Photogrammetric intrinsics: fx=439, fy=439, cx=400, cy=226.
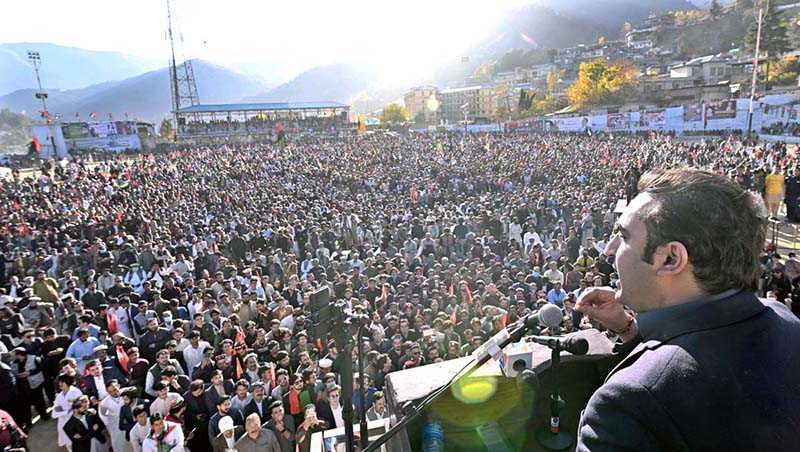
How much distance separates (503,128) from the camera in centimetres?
4594

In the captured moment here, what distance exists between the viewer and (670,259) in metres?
1.16

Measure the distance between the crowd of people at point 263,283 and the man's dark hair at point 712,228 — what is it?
46.5 inches

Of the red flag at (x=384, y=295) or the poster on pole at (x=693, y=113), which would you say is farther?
the poster on pole at (x=693, y=113)

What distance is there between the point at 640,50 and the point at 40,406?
97.0 meters

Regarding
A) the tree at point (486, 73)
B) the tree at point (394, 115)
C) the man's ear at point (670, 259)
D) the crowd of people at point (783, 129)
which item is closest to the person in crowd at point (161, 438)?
the man's ear at point (670, 259)

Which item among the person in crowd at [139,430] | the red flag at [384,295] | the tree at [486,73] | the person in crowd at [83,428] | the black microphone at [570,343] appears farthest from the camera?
the tree at [486,73]

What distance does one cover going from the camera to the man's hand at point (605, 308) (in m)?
1.60

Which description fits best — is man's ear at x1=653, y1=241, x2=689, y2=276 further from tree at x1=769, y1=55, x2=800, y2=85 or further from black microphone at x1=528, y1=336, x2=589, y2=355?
tree at x1=769, y1=55, x2=800, y2=85

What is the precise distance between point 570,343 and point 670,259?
2.81 ft

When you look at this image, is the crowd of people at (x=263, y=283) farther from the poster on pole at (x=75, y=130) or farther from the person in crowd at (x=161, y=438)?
the poster on pole at (x=75, y=130)

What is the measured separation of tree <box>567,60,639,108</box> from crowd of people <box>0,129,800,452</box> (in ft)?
120

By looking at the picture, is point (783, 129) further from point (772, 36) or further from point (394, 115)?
point (394, 115)

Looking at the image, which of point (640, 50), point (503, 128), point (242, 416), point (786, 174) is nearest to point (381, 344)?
point (242, 416)

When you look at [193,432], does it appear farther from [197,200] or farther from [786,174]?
[786,174]
